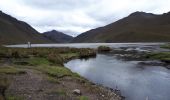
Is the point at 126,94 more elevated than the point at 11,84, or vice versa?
the point at 11,84

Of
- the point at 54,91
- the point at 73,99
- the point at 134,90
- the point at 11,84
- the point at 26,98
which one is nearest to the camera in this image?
the point at 26,98

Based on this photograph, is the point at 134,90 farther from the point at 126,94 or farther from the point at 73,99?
the point at 73,99

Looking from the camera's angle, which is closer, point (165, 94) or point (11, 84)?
point (11, 84)

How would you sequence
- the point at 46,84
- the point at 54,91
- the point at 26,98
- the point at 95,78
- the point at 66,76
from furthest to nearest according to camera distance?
the point at 95,78
the point at 66,76
the point at 46,84
the point at 54,91
the point at 26,98

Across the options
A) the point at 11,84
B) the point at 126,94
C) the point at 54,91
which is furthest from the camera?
the point at 126,94

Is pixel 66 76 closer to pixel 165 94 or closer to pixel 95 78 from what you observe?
pixel 95 78

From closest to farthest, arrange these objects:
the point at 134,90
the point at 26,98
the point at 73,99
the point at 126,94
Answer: the point at 26,98, the point at 73,99, the point at 126,94, the point at 134,90

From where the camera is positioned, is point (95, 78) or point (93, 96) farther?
point (95, 78)

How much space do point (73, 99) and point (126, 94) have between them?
29.7 ft

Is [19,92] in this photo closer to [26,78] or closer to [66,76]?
[26,78]

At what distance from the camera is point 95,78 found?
40.2 metres

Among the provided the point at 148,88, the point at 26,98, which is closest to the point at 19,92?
the point at 26,98

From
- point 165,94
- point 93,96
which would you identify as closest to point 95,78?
point 165,94

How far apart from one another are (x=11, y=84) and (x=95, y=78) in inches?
698
